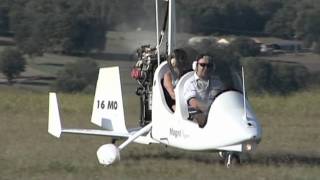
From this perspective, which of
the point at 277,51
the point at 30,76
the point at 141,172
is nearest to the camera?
Answer: the point at 141,172

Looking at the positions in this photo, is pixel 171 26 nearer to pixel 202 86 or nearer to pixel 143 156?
pixel 202 86

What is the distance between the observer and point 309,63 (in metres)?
30.8

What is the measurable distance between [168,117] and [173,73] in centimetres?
70

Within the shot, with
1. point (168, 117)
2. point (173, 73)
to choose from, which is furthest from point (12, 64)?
point (168, 117)

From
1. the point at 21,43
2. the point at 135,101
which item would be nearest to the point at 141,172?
the point at 135,101

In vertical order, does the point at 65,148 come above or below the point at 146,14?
below

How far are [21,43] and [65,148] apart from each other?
75.7 feet

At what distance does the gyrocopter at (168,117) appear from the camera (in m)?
11.1

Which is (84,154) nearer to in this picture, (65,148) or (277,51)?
(65,148)

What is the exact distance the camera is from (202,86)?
38.7ft

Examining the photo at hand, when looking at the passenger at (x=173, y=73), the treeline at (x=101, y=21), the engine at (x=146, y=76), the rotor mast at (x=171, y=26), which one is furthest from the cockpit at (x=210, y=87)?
the treeline at (x=101, y=21)

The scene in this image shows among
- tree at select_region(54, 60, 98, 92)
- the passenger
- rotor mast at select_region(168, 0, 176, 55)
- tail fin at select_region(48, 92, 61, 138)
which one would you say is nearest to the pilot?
the passenger

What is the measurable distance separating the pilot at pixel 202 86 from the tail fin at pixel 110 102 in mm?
1875

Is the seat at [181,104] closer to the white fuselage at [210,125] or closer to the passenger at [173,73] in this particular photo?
the white fuselage at [210,125]
